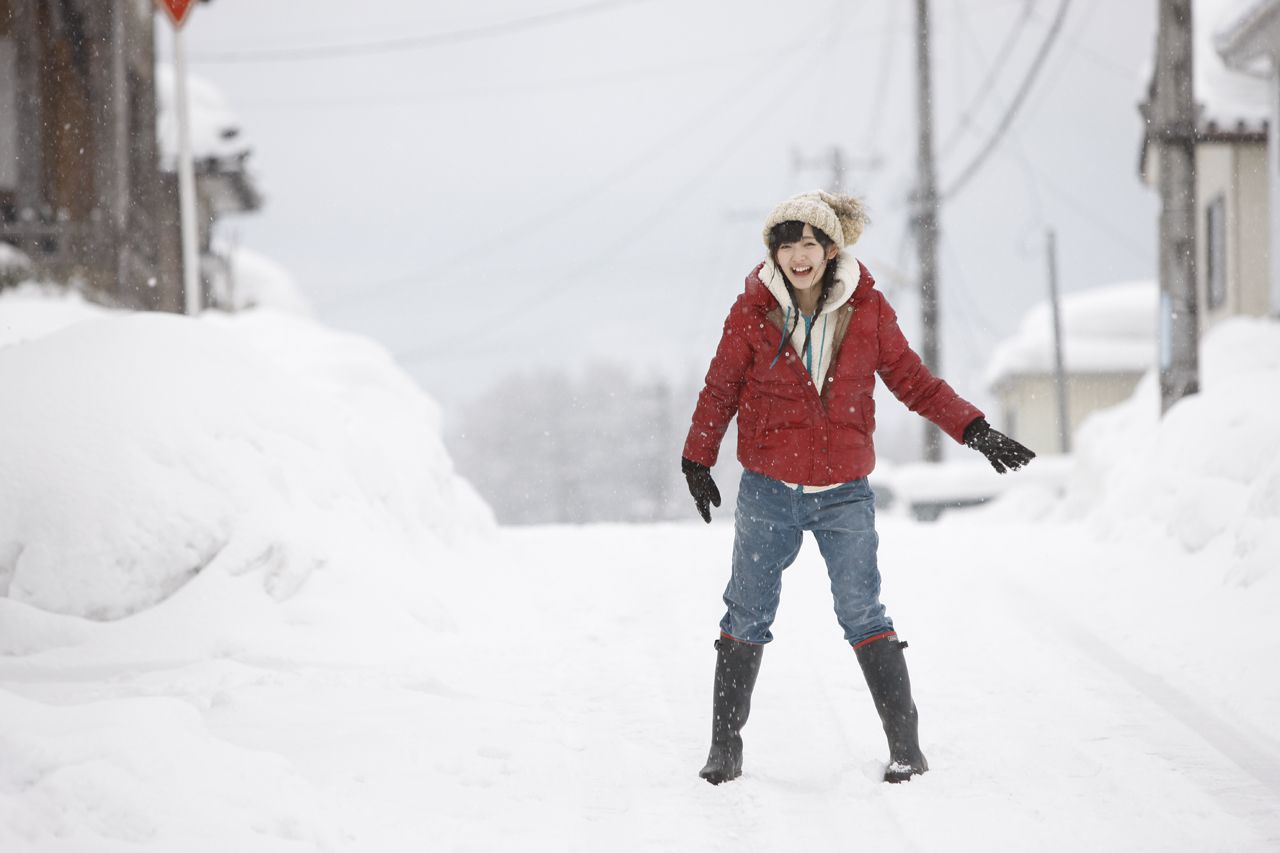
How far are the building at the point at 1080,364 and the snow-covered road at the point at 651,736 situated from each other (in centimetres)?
2654

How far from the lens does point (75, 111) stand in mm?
16891

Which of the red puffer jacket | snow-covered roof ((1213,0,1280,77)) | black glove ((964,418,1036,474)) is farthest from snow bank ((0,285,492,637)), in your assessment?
snow-covered roof ((1213,0,1280,77))

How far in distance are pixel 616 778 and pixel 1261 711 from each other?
2274 mm

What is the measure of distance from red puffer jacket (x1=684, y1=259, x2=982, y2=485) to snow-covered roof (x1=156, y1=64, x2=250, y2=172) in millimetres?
21171

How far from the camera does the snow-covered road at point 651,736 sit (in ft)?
9.10

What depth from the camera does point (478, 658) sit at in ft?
16.0

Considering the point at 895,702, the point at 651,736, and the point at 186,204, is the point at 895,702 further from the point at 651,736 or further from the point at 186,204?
the point at 186,204

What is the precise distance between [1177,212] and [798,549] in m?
7.54

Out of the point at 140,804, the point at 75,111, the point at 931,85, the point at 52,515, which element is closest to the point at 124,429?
the point at 52,515

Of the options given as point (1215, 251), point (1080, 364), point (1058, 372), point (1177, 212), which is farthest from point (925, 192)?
point (1080, 364)

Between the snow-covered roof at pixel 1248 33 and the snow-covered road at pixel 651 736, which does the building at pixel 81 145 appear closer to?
the snow-covered road at pixel 651 736

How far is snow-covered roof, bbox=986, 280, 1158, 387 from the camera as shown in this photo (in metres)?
31.5

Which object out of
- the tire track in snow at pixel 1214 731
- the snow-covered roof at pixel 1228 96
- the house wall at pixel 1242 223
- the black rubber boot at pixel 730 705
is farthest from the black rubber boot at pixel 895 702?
the snow-covered roof at pixel 1228 96

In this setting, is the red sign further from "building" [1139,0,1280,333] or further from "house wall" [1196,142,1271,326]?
"house wall" [1196,142,1271,326]
